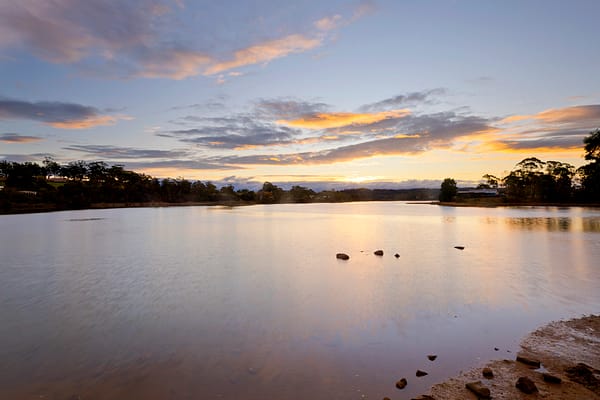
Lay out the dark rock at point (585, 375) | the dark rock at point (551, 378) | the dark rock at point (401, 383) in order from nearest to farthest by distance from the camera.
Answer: the dark rock at point (585, 375) < the dark rock at point (551, 378) < the dark rock at point (401, 383)

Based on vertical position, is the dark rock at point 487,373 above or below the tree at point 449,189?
below

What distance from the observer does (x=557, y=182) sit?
3302 inches

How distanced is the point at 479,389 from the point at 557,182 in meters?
101

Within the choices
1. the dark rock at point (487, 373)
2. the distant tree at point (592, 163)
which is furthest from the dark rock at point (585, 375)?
the distant tree at point (592, 163)

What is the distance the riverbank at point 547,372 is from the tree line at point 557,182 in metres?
76.1

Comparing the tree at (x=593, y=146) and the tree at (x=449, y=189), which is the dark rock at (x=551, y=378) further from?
the tree at (x=449, y=189)

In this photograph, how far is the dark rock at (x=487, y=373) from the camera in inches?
216

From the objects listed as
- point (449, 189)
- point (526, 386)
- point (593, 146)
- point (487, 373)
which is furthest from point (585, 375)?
point (449, 189)

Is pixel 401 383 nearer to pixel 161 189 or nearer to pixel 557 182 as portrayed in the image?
pixel 557 182

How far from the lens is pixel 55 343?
25.0 ft

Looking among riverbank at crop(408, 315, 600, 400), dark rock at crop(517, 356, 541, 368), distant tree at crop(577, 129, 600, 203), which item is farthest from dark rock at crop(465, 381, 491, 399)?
distant tree at crop(577, 129, 600, 203)

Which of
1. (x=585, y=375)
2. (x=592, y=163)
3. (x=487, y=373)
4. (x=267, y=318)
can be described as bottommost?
(x=267, y=318)

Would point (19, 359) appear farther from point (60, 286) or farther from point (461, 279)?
point (461, 279)

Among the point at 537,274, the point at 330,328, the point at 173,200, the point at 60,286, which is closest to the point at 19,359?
the point at 330,328
